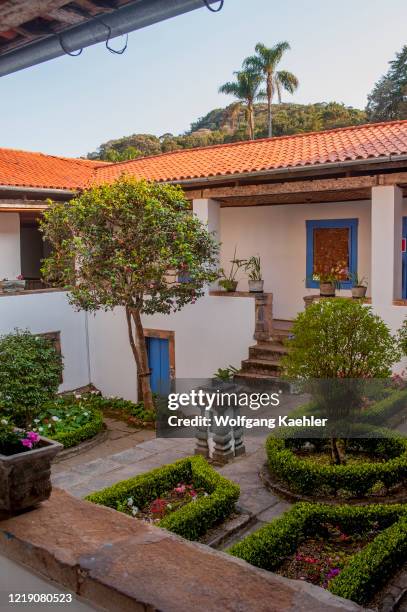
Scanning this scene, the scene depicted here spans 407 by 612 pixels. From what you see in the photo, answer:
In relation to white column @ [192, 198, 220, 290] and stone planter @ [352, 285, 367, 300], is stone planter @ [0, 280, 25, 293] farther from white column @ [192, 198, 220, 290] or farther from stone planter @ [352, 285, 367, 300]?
stone planter @ [352, 285, 367, 300]

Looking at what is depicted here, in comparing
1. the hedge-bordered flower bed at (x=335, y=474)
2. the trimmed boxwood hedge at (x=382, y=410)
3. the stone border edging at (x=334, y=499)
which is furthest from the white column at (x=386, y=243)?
the stone border edging at (x=334, y=499)

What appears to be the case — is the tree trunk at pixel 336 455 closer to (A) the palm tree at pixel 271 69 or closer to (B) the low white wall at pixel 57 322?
(B) the low white wall at pixel 57 322

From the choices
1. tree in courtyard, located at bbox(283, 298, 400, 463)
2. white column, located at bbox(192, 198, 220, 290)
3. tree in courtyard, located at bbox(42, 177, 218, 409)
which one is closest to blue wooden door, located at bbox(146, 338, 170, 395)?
tree in courtyard, located at bbox(42, 177, 218, 409)

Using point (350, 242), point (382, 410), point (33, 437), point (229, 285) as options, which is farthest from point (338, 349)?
point (350, 242)

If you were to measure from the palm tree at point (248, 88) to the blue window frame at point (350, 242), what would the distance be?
2244 cm

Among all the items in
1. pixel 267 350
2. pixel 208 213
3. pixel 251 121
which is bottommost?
pixel 267 350

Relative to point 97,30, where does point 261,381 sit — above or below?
below

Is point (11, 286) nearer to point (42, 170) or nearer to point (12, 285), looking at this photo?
point (12, 285)

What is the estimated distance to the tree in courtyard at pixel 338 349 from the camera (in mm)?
7195

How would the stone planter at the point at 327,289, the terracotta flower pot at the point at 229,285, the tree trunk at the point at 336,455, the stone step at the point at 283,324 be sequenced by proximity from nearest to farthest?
the tree trunk at the point at 336,455 → the stone planter at the point at 327,289 → the terracotta flower pot at the point at 229,285 → the stone step at the point at 283,324

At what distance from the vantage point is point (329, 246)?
1470 centimetres

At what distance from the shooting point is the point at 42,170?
16.6 meters

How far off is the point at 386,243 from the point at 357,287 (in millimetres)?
1510

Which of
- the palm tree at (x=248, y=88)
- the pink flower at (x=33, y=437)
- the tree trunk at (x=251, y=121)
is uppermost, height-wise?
the palm tree at (x=248, y=88)
